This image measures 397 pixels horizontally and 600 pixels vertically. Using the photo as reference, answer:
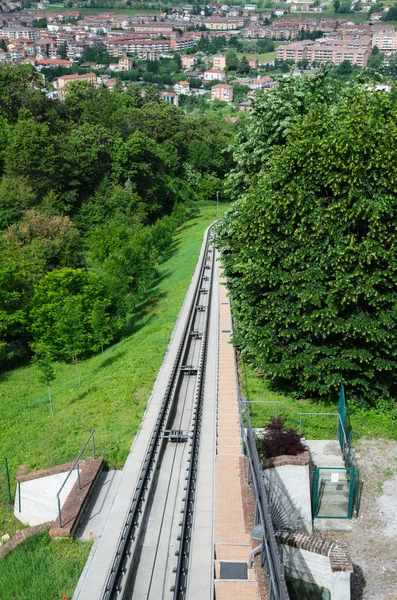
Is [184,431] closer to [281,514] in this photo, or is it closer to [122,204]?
[281,514]

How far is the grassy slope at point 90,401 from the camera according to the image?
19.9 meters

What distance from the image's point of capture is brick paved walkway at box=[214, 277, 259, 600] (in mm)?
13375

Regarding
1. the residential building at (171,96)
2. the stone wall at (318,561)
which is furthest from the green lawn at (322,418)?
the residential building at (171,96)

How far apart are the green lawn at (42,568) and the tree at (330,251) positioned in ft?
29.1

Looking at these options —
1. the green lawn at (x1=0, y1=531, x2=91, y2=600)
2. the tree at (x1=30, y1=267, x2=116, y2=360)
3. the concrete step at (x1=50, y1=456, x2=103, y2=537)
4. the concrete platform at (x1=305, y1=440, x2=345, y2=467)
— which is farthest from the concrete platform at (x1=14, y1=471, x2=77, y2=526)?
the tree at (x1=30, y1=267, x2=116, y2=360)

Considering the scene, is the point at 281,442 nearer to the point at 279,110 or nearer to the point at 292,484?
the point at 292,484

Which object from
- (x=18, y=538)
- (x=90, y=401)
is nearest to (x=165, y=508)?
(x=18, y=538)

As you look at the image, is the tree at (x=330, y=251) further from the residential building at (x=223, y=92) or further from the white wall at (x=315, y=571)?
the residential building at (x=223, y=92)

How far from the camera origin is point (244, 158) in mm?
24922

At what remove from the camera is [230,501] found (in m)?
16.3

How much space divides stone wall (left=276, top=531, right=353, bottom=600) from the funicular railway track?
89.8 inches

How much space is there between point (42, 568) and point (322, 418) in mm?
10137

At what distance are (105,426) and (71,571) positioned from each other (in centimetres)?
731

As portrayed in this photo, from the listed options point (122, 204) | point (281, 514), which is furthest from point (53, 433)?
point (122, 204)
